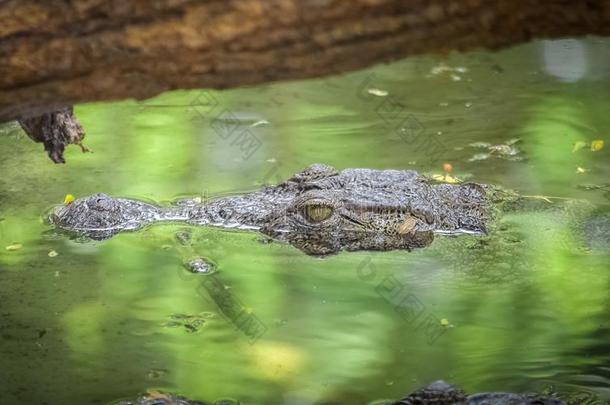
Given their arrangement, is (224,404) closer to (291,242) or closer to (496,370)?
(496,370)

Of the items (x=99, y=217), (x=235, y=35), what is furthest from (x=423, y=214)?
(x=235, y=35)

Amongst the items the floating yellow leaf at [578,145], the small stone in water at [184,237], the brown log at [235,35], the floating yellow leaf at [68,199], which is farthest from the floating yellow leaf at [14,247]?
the floating yellow leaf at [578,145]

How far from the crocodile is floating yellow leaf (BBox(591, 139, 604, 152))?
116 centimetres

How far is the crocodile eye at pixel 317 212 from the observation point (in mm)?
5633

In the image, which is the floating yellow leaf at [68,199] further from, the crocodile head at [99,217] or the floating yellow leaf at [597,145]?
the floating yellow leaf at [597,145]

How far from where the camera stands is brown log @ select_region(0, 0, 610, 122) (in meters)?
2.60

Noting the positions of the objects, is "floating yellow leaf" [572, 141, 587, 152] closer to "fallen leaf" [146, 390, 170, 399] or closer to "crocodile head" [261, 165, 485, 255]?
"crocodile head" [261, 165, 485, 255]

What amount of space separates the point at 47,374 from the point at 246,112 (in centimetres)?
335

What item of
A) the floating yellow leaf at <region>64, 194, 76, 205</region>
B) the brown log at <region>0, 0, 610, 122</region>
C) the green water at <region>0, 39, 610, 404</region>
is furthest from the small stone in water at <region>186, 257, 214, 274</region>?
the brown log at <region>0, 0, 610, 122</region>

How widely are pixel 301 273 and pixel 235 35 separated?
2.70m

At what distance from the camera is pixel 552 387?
13.7 ft

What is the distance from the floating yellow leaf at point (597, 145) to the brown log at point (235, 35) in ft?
13.5

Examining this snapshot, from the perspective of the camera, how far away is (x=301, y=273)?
5.24 metres

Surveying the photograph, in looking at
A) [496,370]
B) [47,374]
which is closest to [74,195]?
[47,374]
